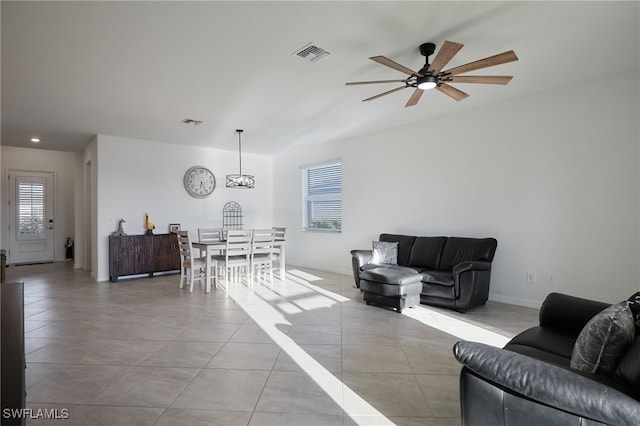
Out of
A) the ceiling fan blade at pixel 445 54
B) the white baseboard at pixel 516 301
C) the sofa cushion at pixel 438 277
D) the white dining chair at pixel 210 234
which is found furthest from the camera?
the white dining chair at pixel 210 234

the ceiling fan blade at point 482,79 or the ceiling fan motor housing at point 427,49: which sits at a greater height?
the ceiling fan motor housing at point 427,49

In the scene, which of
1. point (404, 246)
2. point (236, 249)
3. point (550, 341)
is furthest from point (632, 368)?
point (236, 249)

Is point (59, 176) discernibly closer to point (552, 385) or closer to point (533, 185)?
point (533, 185)

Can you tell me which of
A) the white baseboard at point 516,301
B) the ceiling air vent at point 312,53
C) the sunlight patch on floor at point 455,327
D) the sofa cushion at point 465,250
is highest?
the ceiling air vent at point 312,53

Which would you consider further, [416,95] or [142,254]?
[142,254]

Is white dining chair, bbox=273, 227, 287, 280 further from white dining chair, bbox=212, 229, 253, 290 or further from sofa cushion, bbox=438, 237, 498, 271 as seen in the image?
sofa cushion, bbox=438, 237, 498, 271

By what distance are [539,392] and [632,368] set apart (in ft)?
1.20

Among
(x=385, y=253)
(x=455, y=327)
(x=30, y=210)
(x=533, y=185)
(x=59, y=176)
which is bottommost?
(x=455, y=327)

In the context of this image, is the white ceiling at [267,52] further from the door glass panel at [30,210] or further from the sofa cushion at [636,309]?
the door glass panel at [30,210]

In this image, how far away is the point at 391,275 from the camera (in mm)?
3834

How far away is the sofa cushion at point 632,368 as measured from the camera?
1.16 m

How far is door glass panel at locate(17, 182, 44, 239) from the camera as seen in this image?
777 cm

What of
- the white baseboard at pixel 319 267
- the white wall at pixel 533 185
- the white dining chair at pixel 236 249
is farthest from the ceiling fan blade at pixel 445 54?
the white baseboard at pixel 319 267

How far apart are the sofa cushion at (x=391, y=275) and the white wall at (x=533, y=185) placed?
119 centimetres
